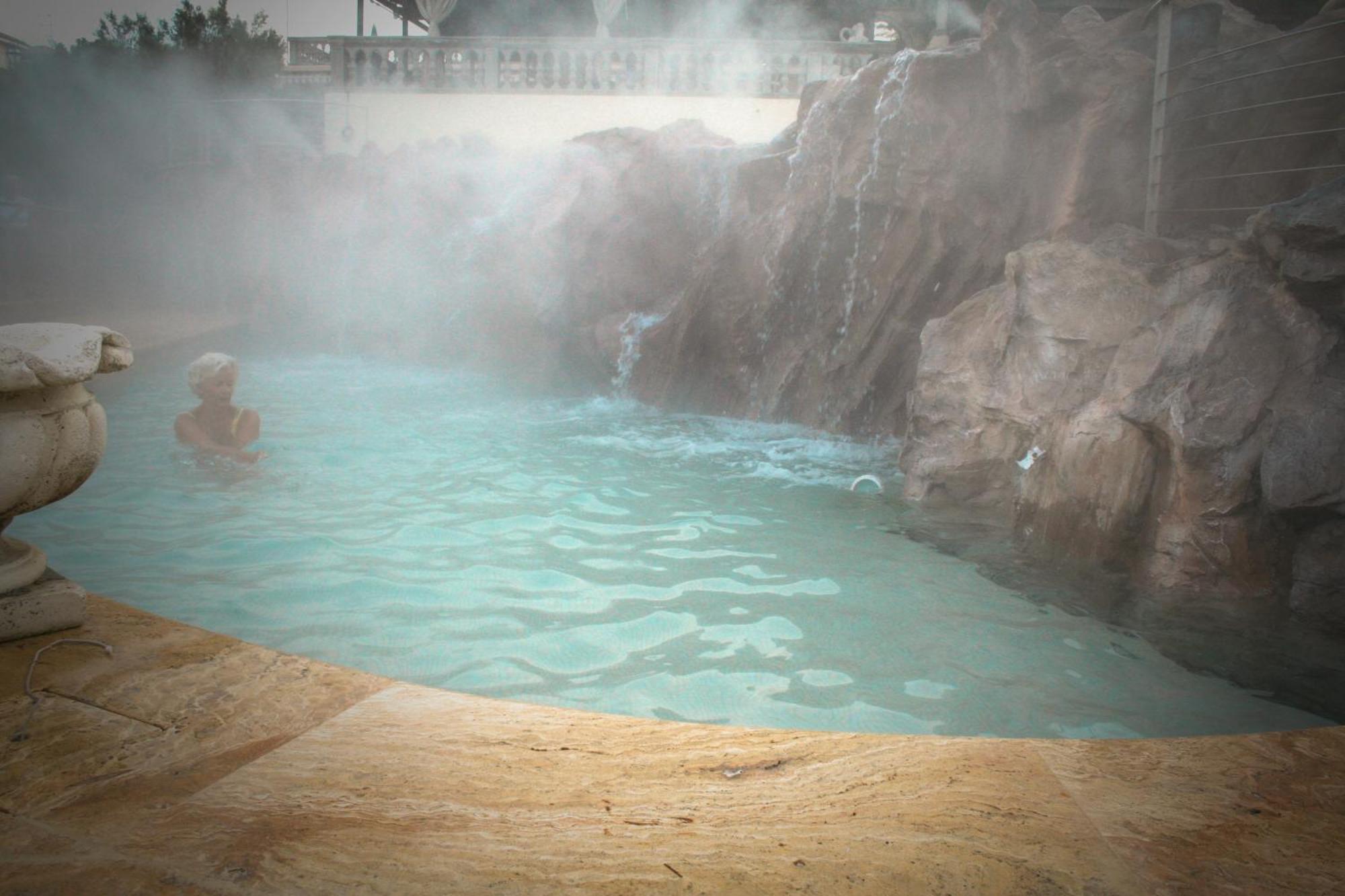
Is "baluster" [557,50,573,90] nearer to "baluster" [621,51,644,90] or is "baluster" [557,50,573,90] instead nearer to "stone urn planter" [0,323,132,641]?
"baluster" [621,51,644,90]

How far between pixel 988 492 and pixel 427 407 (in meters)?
4.87

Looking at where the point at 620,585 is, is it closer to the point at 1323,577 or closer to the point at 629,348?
the point at 1323,577

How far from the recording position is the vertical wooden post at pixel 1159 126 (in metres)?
4.88

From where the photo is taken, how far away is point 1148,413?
3631 millimetres

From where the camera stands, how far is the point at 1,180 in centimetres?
1081

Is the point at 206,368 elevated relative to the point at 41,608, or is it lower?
elevated

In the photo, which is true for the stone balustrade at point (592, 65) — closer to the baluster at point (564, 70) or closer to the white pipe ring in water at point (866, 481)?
the baluster at point (564, 70)

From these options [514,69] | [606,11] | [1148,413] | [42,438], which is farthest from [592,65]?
[42,438]

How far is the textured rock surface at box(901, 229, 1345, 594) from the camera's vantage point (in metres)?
3.31

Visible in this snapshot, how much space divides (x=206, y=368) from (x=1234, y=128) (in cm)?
622

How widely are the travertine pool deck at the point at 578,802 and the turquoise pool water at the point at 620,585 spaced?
31.2 inches

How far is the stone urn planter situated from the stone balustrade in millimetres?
11711

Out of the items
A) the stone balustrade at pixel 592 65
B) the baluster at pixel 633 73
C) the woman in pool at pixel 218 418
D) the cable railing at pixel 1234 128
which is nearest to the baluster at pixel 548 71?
the stone balustrade at pixel 592 65

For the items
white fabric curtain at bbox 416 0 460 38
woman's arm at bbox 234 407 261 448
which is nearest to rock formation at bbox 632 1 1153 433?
woman's arm at bbox 234 407 261 448
